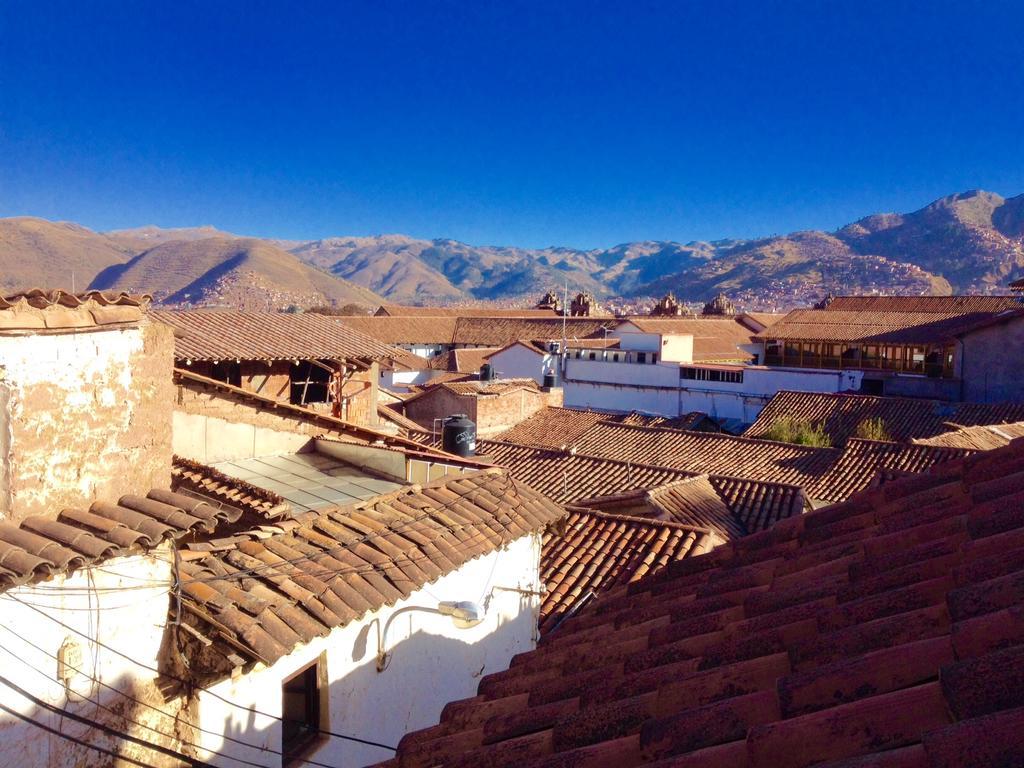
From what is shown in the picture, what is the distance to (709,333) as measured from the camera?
51.1 meters

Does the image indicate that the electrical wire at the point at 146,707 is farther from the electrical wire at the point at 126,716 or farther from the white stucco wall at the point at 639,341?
the white stucco wall at the point at 639,341

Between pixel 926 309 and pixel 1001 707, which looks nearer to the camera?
pixel 1001 707

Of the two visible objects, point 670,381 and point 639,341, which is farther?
point 639,341

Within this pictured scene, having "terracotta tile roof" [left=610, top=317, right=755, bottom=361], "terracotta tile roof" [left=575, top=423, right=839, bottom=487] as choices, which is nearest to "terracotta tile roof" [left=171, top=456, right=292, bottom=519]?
"terracotta tile roof" [left=575, top=423, right=839, bottom=487]

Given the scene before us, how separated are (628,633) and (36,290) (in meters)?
3.44

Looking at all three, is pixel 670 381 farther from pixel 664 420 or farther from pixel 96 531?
pixel 96 531

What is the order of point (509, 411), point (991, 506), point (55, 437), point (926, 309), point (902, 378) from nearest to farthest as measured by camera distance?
1. point (991, 506)
2. point (55, 437)
3. point (509, 411)
4. point (902, 378)
5. point (926, 309)

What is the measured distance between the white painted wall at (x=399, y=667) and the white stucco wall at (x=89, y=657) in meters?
0.44

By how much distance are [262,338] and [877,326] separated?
32.6 metres

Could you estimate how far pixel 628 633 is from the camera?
140 inches

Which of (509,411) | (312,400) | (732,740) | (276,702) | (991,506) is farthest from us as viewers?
(509,411)

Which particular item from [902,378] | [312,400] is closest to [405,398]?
[312,400]

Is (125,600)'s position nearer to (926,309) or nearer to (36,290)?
(36,290)

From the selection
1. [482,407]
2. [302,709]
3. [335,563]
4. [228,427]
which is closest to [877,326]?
[482,407]
